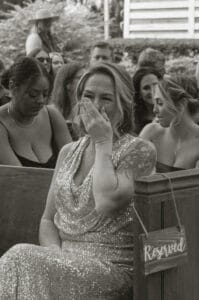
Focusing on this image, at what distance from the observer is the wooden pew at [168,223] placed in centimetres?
302

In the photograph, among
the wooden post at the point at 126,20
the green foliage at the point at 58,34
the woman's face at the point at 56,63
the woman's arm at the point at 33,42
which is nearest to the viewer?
the woman's face at the point at 56,63

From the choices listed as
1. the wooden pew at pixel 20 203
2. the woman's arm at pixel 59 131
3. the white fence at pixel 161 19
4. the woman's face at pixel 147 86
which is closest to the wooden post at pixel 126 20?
the white fence at pixel 161 19

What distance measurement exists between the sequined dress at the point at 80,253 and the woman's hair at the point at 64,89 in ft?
9.02

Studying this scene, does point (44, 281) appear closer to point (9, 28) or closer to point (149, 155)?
point (149, 155)

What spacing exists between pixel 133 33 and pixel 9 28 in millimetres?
3938

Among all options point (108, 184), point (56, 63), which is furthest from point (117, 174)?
point (56, 63)

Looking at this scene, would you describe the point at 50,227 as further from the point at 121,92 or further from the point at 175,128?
the point at 175,128

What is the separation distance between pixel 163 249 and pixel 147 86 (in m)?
3.86

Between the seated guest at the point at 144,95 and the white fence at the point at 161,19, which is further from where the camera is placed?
the white fence at the point at 161,19

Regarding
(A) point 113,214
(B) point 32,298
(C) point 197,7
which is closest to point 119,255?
(A) point 113,214

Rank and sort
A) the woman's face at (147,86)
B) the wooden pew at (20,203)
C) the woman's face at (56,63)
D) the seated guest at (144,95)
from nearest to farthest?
the wooden pew at (20,203), the seated guest at (144,95), the woman's face at (147,86), the woman's face at (56,63)

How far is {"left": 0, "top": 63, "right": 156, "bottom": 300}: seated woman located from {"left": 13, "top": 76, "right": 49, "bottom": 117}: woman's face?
1278 millimetres

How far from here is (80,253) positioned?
3467 mm

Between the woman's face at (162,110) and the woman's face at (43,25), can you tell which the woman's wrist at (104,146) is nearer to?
the woman's face at (162,110)
